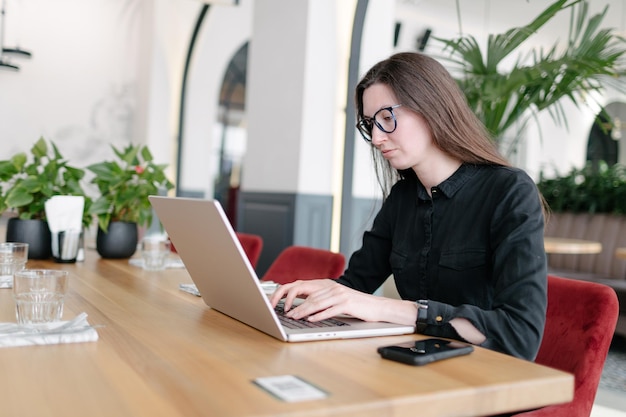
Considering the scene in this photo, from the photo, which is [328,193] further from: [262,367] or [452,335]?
[262,367]

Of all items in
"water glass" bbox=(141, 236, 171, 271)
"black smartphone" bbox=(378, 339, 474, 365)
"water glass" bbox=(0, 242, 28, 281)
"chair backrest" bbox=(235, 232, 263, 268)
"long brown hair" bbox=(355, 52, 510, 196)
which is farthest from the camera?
"chair backrest" bbox=(235, 232, 263, 268)

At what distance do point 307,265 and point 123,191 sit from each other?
0.77 meters

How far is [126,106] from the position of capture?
22.4 ft

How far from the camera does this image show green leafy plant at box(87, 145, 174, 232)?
7.66 ft

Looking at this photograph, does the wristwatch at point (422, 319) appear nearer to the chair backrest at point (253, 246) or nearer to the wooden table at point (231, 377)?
the wooden table at point (231, 377)

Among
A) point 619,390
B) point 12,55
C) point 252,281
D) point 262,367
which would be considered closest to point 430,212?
point 252,281

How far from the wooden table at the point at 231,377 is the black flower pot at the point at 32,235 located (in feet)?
3.79

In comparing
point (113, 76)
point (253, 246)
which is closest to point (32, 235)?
point (253, 246)

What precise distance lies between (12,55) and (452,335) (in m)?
6.01

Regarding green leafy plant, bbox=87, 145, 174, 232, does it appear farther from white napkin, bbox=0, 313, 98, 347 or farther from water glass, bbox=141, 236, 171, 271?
white napkin, bbox=0, 313, 98, 347

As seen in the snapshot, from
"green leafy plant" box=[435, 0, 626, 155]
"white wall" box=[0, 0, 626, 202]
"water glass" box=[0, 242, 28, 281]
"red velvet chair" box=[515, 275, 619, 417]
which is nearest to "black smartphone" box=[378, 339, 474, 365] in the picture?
"red velvet chair" box=[515, 275, 619, 417]

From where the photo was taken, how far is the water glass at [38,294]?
3.61 ft

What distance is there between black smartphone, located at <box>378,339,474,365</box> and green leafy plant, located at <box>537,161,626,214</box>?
502 centimetres

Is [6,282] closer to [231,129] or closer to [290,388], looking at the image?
[290,388]
